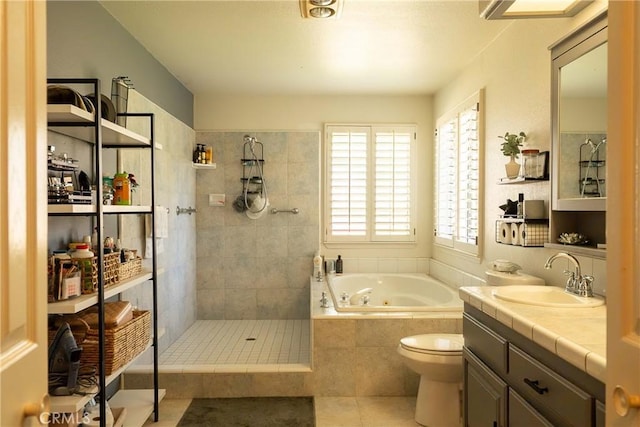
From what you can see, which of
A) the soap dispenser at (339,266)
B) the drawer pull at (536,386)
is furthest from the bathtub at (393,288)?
the drawer pull at (536,386)

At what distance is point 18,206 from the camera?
28.2 inches

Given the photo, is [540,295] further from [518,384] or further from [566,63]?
[566,63]

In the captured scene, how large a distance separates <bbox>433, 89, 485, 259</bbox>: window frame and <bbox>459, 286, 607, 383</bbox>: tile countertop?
4.83ft

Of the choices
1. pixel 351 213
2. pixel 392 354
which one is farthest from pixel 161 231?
pixel 351 213

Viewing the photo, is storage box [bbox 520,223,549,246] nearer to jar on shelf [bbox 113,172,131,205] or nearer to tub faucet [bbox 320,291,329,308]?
tub faucet [bbox 320,291,329,308]

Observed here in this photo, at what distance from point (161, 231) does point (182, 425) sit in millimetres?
1231

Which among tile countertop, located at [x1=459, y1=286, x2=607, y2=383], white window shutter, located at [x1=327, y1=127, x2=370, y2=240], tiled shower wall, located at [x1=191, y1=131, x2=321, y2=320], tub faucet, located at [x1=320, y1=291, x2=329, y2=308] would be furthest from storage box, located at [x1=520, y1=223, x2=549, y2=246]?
tiled shower wall, located at [x1=191, y1=131, x2=321, y2=320]

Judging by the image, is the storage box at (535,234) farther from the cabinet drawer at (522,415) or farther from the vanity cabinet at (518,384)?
the cabinet drawer at (522,415)

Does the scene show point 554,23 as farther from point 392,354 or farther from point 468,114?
point 392,354

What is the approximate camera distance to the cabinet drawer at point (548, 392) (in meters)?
1.20

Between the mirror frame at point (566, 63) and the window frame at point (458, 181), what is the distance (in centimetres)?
102

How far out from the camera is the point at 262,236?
459 centimetres

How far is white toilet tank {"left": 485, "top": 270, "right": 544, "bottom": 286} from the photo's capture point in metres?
2.38

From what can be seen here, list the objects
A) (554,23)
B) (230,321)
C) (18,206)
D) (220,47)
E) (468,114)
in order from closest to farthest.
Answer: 1. (18,206)
2. (554,23)
3. (220,47)
4. (468,114)
5. (230,321)
